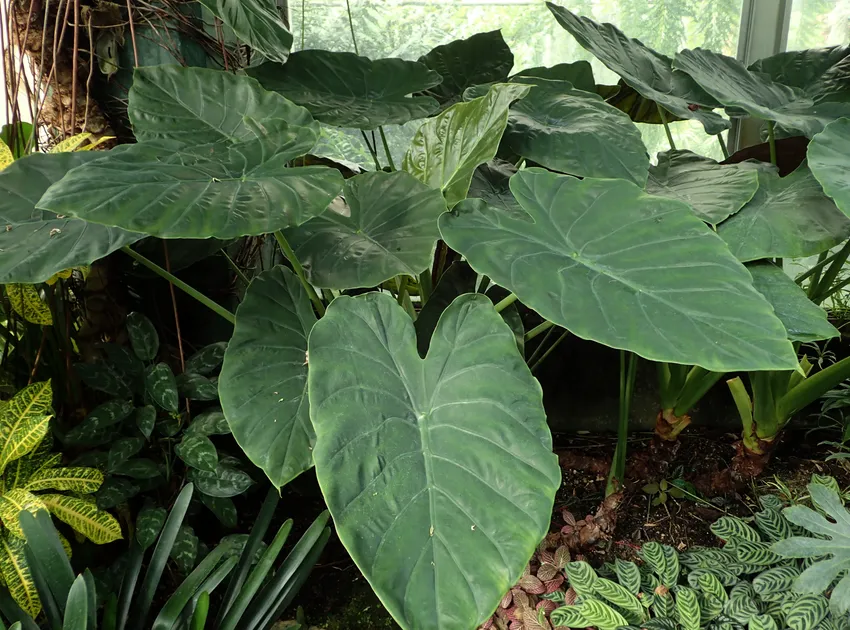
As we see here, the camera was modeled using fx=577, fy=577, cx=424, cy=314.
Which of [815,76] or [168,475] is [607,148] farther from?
[168,475]

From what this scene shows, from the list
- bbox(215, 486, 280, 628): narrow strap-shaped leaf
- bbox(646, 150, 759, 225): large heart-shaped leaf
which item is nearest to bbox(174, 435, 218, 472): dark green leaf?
bbox(215, 486, 280, 628): narrow strap-shaped leaf

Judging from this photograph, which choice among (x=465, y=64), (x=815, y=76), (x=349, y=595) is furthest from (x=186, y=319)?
(x=815, y=76)

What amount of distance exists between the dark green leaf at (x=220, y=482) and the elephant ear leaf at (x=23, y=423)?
27cm

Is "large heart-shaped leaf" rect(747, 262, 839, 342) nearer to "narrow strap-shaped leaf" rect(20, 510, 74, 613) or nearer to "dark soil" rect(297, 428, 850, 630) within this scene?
"dark soil" rect(297, 428, 850, 630)

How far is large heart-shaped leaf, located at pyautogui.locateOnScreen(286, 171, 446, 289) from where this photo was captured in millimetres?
898

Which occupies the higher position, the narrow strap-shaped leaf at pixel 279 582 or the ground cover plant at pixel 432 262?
the ground cover plant at pixel 432 262

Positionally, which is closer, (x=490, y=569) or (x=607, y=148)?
(x=490, y=569)

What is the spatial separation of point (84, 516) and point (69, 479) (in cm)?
7

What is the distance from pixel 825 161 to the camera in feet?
2.99

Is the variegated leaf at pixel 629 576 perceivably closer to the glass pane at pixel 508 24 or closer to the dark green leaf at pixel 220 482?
the dark green leaf at pixel 220 482

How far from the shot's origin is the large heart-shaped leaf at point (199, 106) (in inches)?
39.4

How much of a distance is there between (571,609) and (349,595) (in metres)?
0.53

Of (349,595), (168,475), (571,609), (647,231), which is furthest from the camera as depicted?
(349,595)

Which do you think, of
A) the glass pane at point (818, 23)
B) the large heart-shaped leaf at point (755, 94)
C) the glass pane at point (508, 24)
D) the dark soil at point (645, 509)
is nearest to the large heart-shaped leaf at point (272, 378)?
the dark soil at point (645, 509)
